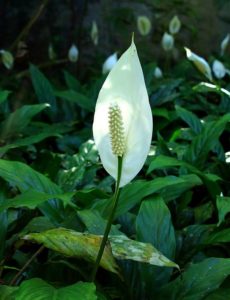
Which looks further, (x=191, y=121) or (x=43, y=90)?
(x=43, y=90)

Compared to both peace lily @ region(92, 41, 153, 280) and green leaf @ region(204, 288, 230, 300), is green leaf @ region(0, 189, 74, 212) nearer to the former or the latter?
peace lily @ region(92, 41, 153, 280)

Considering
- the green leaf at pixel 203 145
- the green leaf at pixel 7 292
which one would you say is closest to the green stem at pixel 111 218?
the green leaf at pixel 7 292

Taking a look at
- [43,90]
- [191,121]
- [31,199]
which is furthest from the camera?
[43,90]

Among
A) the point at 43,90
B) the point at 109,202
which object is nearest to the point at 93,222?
the point at 109,202

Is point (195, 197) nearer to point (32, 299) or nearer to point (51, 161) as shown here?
point (51, 161)

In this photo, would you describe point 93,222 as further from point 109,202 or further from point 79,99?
point 79,99

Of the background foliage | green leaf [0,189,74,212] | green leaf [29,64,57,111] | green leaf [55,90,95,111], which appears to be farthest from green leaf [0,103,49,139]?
green leaf [0,189,74,212]
